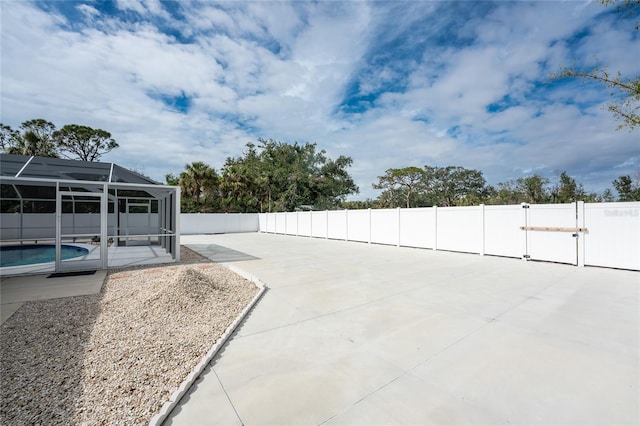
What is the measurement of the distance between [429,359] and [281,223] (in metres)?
18.9

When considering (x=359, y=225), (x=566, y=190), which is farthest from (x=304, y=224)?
(x=566, y=190)

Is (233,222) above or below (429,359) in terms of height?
above

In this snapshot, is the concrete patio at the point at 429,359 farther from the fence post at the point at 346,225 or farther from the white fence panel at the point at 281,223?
the white fence panel at the point at 281,223

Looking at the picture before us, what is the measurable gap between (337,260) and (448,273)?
3.34 m

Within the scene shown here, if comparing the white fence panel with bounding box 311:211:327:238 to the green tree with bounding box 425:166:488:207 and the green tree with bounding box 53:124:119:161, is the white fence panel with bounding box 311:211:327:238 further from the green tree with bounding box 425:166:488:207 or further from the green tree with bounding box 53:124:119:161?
the green tree with bounding box 425:166:488:207

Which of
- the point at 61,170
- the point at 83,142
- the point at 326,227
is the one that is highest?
the point at 83,142

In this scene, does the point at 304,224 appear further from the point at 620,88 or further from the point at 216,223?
the point at 620,88

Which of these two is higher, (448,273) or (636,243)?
(636,243)

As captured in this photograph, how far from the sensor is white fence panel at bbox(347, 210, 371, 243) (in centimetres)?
1389

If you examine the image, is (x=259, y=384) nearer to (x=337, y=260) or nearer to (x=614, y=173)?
(x=337, y=260)

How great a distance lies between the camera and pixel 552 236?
25.9 feet

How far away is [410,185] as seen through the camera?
35125 mm

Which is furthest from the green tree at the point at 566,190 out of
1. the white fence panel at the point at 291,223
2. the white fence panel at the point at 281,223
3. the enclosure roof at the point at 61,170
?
the enclosure roof at the point at 61,170

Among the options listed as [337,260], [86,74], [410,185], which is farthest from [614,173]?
[86,74]
